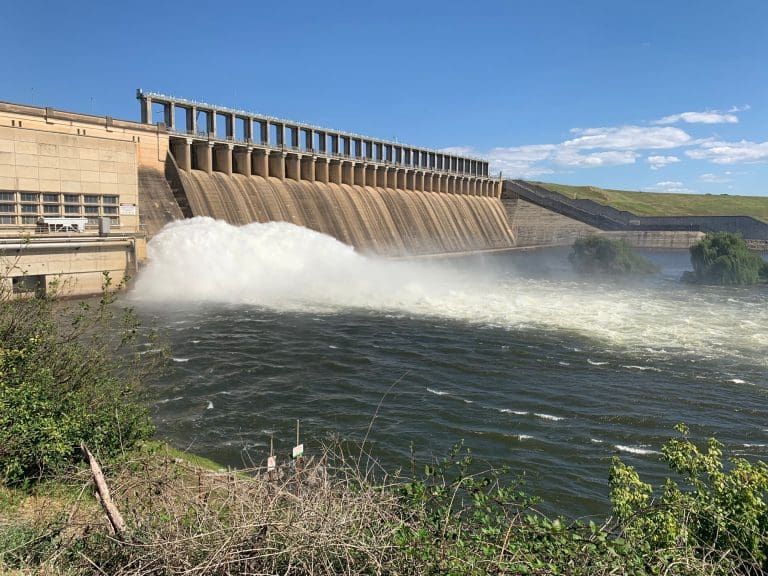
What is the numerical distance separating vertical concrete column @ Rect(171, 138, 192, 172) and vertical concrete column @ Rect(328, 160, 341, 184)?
18.9m

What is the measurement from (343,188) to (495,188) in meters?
40.6

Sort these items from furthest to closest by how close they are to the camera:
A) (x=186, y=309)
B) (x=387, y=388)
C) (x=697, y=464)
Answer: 1. (x=186, y=309)
2. (x=387, y=388)
3. (x=697, y=464)

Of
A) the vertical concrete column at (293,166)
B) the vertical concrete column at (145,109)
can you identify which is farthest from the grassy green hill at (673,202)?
the vertical concrete column at (145,109)

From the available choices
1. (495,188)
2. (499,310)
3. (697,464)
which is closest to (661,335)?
(499,310)

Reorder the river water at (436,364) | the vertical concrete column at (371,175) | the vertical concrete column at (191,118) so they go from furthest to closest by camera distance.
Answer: the vertical concrete column at (371,175), the vertical concrete column at (191,118), the river water at (436,364)

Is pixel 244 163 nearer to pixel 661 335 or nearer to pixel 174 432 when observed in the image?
pixel 661 335

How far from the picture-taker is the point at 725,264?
4956 centimetres

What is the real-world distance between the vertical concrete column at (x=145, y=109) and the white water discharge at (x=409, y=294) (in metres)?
10.4

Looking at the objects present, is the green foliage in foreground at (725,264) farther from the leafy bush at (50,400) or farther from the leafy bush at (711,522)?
the leafy bush at (50,400)

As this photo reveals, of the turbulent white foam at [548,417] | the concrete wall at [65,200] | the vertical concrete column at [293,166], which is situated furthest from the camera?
the vertical concrete column at [293,166]

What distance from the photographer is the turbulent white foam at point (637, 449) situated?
13203 millimetres

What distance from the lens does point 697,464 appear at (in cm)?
679

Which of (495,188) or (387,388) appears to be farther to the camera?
(495,188)

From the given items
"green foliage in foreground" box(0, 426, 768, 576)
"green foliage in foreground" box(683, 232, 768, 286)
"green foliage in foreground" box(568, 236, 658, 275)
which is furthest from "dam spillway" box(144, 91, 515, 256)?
"green foliage in foreground" box(0, 426, 768, 576)
